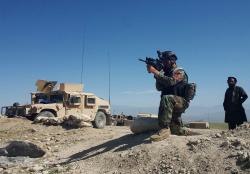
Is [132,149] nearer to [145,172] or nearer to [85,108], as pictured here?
[145,172]

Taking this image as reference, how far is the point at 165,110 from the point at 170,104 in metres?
0.16

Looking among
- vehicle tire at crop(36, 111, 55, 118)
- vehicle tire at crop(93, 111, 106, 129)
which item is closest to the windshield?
vehicle tire at crop(36, 111, 55, 118)

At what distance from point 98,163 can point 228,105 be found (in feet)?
11.9

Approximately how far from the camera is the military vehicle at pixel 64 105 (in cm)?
1838

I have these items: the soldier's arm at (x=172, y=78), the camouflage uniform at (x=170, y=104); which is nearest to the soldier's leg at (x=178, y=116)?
the camouflage uniform at (x=170, y=104)

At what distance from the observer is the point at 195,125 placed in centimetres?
1959

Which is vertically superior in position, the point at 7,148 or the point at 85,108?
the point at 85,108

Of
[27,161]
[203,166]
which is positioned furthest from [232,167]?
[27,161]

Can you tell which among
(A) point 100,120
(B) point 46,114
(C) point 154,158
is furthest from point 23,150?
(A) point 100,120

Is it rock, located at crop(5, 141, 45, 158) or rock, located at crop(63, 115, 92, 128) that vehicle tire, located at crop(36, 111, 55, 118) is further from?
rock, located at crop(5, 141, 45, 158)

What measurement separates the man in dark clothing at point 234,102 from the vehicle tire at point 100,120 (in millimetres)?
10403

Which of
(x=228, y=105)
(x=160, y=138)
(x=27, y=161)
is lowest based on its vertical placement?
(x=27, y=161)

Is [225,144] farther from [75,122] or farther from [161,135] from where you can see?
[75,122]

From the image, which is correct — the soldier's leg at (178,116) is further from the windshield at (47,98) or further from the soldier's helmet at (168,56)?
the windshield at (47,98)
